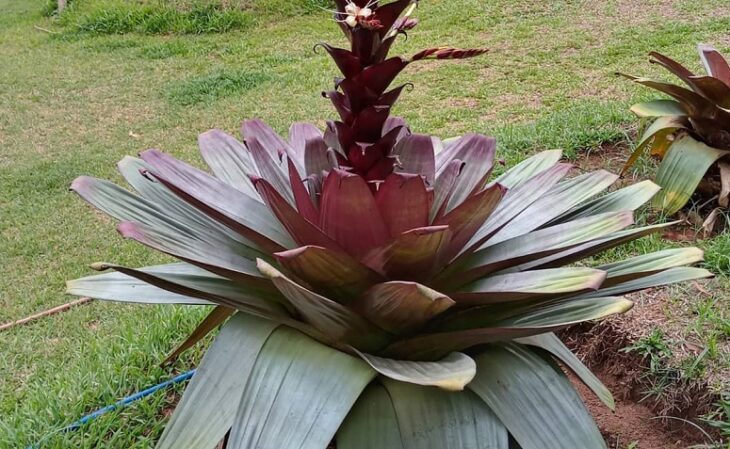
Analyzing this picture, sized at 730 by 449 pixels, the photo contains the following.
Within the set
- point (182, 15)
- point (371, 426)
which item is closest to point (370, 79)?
point (371, 426)

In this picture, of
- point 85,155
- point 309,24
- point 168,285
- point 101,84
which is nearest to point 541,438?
point 168,285

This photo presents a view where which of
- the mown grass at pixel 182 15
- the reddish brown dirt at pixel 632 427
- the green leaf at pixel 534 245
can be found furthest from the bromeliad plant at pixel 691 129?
the mown grass at pixel 182 15

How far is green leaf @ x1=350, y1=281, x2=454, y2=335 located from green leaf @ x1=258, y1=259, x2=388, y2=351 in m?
0.02

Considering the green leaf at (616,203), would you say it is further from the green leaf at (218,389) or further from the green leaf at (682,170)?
the green leaf at (682,170)

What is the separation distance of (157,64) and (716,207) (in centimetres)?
592

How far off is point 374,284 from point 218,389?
29 cm

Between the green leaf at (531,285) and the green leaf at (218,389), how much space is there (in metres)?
0.34

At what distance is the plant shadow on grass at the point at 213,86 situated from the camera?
5.88m

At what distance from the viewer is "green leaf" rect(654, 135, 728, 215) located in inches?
93.5

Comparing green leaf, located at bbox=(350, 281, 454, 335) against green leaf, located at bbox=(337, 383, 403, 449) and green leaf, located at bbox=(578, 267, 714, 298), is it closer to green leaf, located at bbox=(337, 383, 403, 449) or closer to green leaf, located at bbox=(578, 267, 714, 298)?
green leaf, located at bbox=(337, 383, 403, 449)

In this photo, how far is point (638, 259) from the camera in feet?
3.89

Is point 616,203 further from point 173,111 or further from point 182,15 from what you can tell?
point 182,15

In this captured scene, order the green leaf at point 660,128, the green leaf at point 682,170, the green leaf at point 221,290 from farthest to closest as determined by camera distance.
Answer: the green leaf at point 660,128 → the green leaf at point 682,170 → the green leaf at point 221,290

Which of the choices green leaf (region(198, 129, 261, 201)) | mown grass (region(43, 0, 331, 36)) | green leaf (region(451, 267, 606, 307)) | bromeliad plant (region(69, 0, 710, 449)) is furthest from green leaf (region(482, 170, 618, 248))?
mown grass (region(43, 0, 331, 36))
